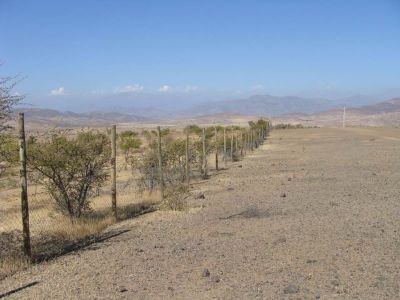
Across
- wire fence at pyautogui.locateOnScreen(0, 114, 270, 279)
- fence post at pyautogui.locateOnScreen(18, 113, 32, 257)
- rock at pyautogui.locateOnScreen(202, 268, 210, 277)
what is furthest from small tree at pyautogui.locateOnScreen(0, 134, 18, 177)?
rock at pyautogui.locateOnScreen(202, 268, 210, 277)

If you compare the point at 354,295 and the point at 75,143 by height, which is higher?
the point at 75,143

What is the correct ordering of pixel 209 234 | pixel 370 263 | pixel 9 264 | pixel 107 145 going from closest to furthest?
pixel 370 263 < pixel 9 264 < pixel 209 234 < pixel 107 145

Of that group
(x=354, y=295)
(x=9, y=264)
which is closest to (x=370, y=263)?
(x=354, y=295)

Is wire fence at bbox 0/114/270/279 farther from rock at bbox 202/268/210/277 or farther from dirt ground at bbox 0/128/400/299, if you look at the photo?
rock at bbox 202/268/210/277

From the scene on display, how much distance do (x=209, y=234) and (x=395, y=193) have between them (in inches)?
258

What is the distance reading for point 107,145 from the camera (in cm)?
1441

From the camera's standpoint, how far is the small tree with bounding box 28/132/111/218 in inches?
509

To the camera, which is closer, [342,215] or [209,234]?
[209,234]

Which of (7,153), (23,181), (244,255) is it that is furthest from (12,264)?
(244,255)

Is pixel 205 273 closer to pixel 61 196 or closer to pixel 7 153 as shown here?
pixel 7 153

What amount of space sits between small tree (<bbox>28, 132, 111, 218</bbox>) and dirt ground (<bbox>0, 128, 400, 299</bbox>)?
1.71 meters

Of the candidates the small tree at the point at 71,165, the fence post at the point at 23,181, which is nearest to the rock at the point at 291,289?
the fence post at the point at 23,181

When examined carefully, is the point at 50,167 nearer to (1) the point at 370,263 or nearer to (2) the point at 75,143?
(2) the point at 75,143

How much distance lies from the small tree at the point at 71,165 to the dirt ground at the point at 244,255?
5.60ft
